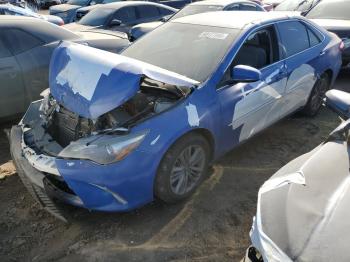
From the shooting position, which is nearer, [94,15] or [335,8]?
[335,8]

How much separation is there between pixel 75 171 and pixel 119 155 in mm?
351

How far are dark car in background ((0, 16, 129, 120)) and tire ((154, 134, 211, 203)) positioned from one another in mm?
2540

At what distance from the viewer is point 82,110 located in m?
3.18

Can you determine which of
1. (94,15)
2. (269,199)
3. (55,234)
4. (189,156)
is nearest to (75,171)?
(55,234)

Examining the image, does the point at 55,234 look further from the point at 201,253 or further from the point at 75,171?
the point at 201,253

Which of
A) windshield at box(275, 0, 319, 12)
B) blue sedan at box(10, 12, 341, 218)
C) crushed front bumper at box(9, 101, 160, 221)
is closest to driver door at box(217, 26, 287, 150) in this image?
blue sedan at box(10, 12, 341, 218)

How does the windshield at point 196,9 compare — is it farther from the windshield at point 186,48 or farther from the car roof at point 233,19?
the windshield at point 186,48

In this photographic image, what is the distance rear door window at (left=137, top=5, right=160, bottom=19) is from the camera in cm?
1013

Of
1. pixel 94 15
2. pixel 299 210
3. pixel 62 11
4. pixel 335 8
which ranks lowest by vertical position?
pixel 62 11

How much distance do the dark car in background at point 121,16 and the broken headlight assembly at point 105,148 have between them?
6.85m

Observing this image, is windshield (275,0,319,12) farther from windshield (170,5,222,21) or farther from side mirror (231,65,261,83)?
side mirror (231,65,261,83)

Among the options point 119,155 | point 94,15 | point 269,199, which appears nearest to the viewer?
point 269,199

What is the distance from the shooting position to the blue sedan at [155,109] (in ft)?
9.91

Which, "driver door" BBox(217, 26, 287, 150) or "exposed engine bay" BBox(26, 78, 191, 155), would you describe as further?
"driver door" BBox(217, 26, 287, 150)
